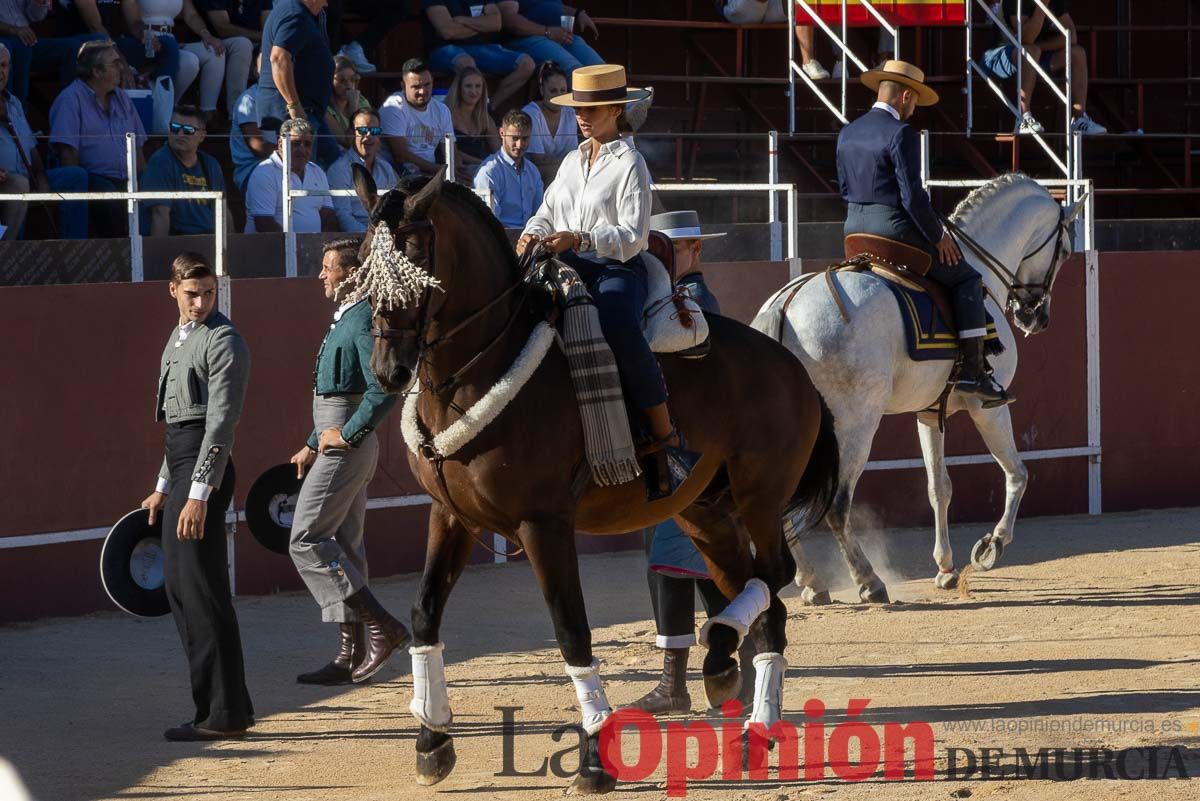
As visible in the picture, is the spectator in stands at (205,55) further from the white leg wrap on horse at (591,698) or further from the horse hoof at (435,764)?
the white leg wrap on horse at (591,698)

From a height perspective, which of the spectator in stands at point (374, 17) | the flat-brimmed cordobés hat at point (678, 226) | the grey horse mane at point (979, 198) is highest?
the spectator in stands at point (374, 17)

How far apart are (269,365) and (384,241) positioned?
4.77m

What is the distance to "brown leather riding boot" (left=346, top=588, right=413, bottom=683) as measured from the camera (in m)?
7.68

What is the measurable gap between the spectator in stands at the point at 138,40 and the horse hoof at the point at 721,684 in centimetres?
720

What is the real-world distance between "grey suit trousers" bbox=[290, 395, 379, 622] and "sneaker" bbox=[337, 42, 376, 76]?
652 centimetres

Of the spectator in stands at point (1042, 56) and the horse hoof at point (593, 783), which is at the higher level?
the spectator in stands at point (1042, 56)

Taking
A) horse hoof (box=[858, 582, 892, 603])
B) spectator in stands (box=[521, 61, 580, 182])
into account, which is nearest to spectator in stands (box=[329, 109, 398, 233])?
spectator in stands (box=[521, 61, 580, 182])

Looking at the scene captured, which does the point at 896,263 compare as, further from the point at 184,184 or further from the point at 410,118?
the point at 410,118

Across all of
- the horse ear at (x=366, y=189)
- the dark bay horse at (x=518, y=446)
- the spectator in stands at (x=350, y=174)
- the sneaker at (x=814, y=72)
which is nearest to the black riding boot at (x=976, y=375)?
the dark bay horse at (x=518, y=446)

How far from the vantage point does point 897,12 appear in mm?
16312

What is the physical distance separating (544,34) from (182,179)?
5.34 m

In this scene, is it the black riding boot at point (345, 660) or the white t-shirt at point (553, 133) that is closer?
the black riding boot at point (345, 660)

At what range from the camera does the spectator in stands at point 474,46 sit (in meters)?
14.4

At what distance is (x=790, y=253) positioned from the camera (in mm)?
12078
